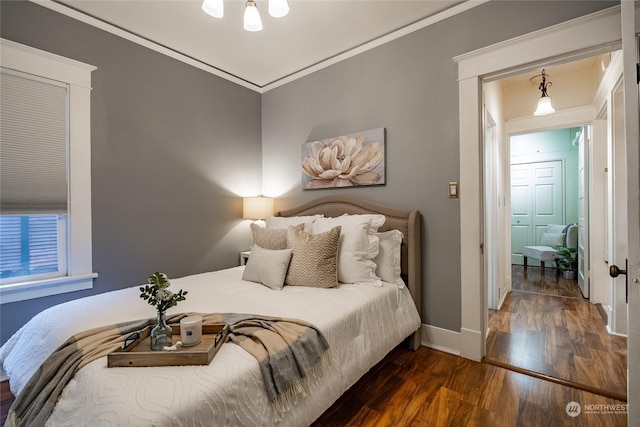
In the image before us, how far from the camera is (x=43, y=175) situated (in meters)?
2.13

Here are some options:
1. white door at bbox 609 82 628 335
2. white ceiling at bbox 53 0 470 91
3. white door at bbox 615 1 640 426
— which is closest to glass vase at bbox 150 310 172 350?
white door at bbox 615 1 640 426

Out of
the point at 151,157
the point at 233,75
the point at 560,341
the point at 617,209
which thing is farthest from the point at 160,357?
the point at 617,209

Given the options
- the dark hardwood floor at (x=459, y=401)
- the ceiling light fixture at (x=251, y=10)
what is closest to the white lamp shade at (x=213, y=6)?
the ceiling light fixture at (x=251, y=10)

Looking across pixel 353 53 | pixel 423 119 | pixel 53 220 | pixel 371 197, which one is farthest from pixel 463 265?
pixel 53 220

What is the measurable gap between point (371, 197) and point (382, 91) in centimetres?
97

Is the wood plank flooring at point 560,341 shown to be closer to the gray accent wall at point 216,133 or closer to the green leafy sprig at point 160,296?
the gray accent wall at point 216,133

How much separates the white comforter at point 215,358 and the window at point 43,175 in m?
0.73

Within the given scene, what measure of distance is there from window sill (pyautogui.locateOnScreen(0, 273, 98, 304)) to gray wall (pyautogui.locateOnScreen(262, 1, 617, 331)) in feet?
7.62

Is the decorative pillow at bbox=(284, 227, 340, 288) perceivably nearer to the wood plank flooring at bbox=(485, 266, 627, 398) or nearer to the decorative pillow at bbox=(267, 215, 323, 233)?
the decorative pillow at bbox=(267, 215, 323, 233)

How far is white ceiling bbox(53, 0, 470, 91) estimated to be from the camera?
2.25m

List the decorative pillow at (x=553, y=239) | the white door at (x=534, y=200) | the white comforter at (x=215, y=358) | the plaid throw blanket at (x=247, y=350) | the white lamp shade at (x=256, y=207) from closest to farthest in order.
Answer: the white comforter at (x=215, y=358), the plaid throw blanket at (x=247, y=350), the white lamp shade at (x=256, y=207), the decorative pillow at (x=553, y=239), the white door at (x=534, y=200)

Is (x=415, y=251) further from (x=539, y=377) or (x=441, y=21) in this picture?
(x=441, y=21)

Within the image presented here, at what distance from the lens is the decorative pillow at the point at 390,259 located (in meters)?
2.26

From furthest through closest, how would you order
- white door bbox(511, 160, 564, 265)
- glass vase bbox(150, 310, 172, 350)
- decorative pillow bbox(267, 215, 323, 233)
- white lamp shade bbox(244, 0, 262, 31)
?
white door bbox(511, 160, 564, 265) < decorative pillow bbox(267, 215, 323, 233) < white lamp shade bbox(244, 0, 262, 31) < glass vase bbox(150, 310, 172, 350)
